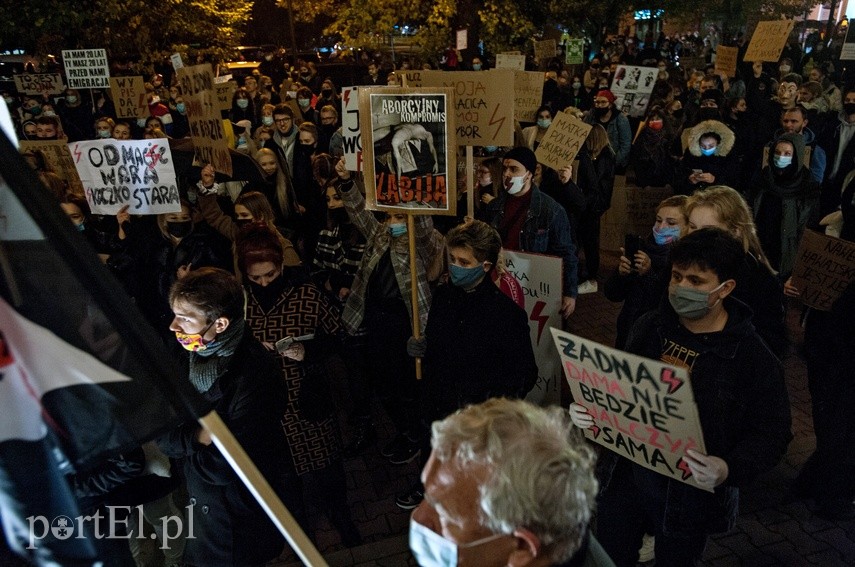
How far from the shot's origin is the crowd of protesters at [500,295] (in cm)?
277

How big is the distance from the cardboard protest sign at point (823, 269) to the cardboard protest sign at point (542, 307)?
1711 mm

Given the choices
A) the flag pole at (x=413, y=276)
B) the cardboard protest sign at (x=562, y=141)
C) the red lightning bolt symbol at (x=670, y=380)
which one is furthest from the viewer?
the cardboard protest sign at (x=562, y=141)

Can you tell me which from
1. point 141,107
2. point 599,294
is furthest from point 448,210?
point 141,107

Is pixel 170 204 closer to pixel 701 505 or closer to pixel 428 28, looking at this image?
pixel 701 505

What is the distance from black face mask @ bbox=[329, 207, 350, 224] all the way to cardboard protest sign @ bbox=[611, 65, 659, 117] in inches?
243

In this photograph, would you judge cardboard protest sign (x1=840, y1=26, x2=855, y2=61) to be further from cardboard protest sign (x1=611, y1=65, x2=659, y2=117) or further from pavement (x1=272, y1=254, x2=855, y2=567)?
pavement (x1=272, y1=254, x2=855, y2=567)

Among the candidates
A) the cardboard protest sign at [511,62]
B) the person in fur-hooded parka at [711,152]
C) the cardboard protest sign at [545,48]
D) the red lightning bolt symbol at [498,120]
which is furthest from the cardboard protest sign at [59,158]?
the cardboard protest sign at [545,48]

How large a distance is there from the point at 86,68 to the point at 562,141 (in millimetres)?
8772

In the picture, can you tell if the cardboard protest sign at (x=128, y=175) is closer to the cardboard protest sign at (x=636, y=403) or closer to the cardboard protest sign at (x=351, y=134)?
the cardboard protest sign at (x=351, y=134)

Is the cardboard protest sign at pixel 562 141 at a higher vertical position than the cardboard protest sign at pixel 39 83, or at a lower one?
lower

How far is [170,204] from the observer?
5.19 metres

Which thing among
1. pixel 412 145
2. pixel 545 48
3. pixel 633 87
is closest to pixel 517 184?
pixel 412 145

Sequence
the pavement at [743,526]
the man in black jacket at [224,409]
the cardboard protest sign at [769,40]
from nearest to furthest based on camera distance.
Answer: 1. the man in black jacket at [224,409]
2. the pavement at [743,526]
3. the cardboard protest sign at [769,40]

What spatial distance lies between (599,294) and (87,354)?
7271mm
